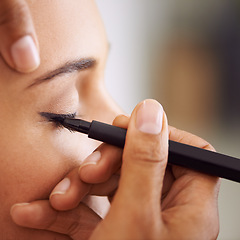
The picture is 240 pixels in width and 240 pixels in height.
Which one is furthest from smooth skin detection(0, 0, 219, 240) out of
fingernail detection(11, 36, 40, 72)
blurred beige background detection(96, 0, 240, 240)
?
blurred beige background detection(96, 0, 240, 240)

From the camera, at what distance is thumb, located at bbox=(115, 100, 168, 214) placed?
396mm

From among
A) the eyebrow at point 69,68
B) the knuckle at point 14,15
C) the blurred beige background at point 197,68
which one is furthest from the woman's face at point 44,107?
the blurred beige background at point 197,68

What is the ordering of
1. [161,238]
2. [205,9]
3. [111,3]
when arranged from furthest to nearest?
[205,9], [111,3], [161,238]

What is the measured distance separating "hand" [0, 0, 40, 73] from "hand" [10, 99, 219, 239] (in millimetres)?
161

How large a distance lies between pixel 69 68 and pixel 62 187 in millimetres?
185

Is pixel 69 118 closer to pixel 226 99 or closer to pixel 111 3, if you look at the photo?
pixel 111 3

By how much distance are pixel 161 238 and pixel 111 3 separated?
1.02m

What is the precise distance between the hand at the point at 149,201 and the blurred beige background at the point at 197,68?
892mm

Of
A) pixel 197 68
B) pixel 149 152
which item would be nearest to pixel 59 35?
pixel 149 152

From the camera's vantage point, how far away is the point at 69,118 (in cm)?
51


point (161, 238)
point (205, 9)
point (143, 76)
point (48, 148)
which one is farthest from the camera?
point (205, 9)

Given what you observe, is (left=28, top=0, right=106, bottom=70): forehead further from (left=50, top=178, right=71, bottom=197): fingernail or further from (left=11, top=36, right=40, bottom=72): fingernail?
(left=50, top=178, right=71, bottom=197): fingernail

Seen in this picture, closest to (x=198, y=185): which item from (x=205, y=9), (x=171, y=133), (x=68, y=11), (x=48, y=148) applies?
(x=171, y=133)

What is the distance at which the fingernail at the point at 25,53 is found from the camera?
377 millimetres
